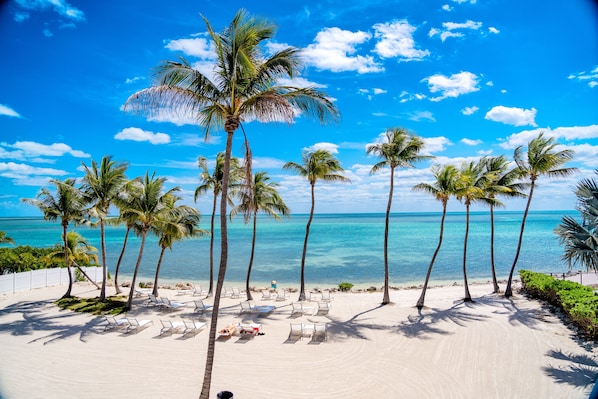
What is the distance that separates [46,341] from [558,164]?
82.5 feet

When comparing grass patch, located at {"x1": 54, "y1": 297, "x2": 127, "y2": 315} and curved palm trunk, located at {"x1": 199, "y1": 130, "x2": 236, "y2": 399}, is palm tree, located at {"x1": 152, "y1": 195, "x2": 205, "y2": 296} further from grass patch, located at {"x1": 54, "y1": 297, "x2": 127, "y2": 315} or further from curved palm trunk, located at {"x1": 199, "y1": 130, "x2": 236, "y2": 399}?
curved palm trunk, located at {"x1": 199, "y1": 130, "x2": 236, "y2": 399}

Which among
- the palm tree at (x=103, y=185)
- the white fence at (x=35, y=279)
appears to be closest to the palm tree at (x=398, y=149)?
the palm tree at (x=103, y=185)

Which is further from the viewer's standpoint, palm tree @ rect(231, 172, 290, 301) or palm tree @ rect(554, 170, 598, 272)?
palm tree @ rect(231, 172, 290, 301)

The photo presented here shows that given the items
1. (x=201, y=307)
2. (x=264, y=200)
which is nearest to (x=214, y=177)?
(x=264, y=200)

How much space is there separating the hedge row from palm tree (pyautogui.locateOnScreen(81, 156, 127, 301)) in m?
22.5

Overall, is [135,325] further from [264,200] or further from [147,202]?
[264,200]

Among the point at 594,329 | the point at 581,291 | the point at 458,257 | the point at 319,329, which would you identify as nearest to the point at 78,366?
the point at 319,329

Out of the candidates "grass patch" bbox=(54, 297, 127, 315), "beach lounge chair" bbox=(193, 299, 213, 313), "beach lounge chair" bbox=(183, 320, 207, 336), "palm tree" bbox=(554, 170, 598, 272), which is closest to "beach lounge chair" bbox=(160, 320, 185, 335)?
"beach lounge chair" bbox=(183, 320, 207, 336)

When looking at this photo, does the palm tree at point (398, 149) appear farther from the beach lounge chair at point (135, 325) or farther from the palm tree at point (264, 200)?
the beach lounge chair at point (135, 325)

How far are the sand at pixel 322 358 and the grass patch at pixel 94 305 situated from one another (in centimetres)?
85

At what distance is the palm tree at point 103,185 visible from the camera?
1895 cm

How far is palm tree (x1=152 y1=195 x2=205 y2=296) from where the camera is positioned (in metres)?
18.5

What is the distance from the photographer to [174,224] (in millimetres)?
18062

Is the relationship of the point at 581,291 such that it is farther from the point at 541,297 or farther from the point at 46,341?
the point at 46,341
